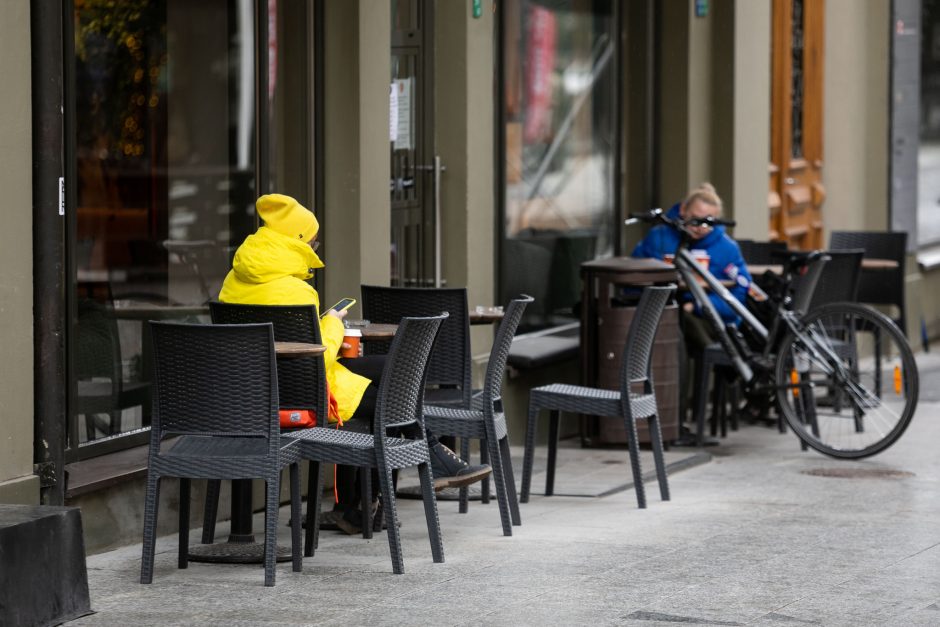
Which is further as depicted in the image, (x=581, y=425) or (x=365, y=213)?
(x=581, y=425)

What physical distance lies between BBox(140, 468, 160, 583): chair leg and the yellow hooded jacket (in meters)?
0.83

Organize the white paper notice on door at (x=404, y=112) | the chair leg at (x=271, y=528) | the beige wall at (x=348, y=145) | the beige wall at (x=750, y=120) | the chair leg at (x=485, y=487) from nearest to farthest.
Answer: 1. the chair leg at (x=271, y=528)
2. the chair leg at (x=485, y=487)
3. the beige wall at (x=348, y=145)
4. the white paper notice on door at (x=404, y=112)
5. the beige wall at (x=750, y=120)

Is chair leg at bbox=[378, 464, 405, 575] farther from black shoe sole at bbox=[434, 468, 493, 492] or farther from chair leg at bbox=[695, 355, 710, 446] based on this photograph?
chair leg at bbox=[695, 355, 710, 446]

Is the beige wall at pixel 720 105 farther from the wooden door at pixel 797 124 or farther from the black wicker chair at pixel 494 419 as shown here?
the black wicker chair at pixel 494 419

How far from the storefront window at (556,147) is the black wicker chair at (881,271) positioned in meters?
2.30

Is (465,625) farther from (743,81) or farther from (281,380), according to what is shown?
(743,81)

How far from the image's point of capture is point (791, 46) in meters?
15.1

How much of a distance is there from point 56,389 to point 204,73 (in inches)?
84.6

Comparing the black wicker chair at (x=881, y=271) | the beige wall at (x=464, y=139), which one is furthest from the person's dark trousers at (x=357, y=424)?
the black wicker chair at (x=881, y=271)

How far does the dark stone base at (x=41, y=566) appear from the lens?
5660 mm

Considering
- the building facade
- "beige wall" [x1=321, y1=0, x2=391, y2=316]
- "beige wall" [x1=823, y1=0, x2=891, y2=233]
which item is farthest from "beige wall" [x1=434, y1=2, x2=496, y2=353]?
"beige wall" [x1=823, y1=0, x2=891, y2=233]

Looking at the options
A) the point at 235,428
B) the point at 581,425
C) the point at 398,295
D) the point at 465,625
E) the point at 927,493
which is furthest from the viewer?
the point at 581,425

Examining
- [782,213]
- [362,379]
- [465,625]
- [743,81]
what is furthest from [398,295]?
[782,213]

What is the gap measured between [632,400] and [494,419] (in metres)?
1.07
